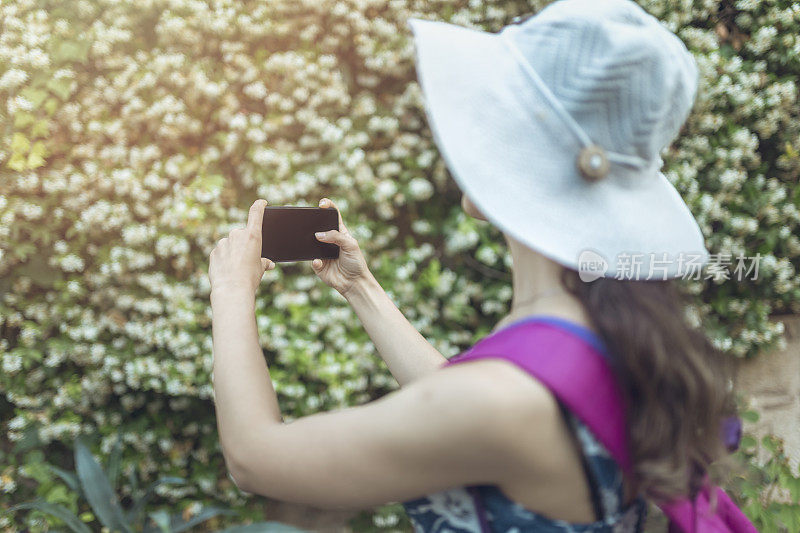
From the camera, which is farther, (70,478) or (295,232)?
(70,478)

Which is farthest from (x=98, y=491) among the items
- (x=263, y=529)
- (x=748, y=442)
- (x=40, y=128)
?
(x=748, y=442)

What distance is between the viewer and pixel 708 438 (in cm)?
101

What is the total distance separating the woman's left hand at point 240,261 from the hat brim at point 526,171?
0.49 meters

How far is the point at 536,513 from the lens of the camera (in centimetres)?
91

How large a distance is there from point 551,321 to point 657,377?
0.57 ft

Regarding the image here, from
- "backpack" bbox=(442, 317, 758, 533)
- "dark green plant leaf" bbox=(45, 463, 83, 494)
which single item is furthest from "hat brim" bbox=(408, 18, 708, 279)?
"dark green plant leaf" bbox=(45, 463, 83, 494)

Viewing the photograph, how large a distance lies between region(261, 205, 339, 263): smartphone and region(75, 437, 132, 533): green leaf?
162 centimetres

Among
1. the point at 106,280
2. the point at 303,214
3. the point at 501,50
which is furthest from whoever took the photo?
the point at 106,280

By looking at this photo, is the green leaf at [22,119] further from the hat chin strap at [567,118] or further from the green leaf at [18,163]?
the hat chin strap at [567,118]

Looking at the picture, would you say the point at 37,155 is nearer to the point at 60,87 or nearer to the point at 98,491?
the point at 60,87

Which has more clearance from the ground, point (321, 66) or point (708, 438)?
point (321, 66)

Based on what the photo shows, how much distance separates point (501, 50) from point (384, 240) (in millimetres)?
1872

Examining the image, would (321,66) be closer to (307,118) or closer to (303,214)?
(307,118)

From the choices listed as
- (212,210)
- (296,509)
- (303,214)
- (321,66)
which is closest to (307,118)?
(321,66)
